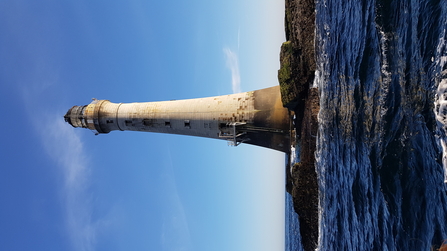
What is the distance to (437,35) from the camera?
8.94m

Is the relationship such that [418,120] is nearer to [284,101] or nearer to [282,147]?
[284,101]

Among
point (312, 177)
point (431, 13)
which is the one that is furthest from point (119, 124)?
point (431, 13)

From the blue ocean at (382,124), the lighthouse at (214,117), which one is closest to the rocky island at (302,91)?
the blue ocean at (382,124)

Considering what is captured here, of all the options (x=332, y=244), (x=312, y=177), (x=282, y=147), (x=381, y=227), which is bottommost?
(x=332, y=244)

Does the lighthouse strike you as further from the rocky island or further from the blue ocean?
the blue ocean

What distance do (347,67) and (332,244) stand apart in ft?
31.6

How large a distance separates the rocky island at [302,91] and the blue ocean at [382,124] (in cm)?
46

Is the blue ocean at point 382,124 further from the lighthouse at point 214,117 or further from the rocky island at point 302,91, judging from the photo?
the lighthouse at point 214,117

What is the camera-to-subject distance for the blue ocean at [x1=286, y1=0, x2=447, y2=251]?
28.6ft

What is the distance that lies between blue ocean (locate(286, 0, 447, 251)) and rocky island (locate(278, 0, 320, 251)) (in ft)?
1.51

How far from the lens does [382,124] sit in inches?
439

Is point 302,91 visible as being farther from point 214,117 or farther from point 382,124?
point 214,117

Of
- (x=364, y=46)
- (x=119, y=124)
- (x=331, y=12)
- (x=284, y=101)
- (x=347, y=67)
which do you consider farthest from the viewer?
(x=119, y=124)

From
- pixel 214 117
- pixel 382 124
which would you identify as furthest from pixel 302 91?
pixel 214 117
